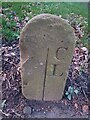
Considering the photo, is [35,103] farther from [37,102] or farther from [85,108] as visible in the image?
[85,108]

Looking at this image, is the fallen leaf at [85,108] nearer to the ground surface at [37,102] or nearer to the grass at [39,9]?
the ground surface at [37,102]

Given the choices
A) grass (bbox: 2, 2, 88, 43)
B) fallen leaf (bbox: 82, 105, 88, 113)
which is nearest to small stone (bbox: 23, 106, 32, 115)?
fallen leaf (bbox: 82, 105, 88, 113)

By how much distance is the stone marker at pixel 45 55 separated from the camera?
9.51ft

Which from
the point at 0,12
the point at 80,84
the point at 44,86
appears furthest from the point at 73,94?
the point at 0,12

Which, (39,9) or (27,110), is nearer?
(27,110)

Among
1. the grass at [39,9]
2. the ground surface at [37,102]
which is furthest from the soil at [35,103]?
the grass at [39,9]

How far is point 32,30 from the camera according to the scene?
2.92 metres

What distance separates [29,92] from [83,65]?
941mm

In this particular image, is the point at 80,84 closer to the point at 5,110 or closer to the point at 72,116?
the point at 72,116

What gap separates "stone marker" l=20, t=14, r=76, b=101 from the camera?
2898 mm

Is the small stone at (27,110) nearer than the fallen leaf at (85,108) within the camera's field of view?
Yes

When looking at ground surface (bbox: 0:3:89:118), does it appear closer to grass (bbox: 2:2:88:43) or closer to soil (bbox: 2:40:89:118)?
soil (bbox: 2:40:89:118)

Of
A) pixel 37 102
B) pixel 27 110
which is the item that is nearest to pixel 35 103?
pixel 37 102

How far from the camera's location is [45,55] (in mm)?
3074
